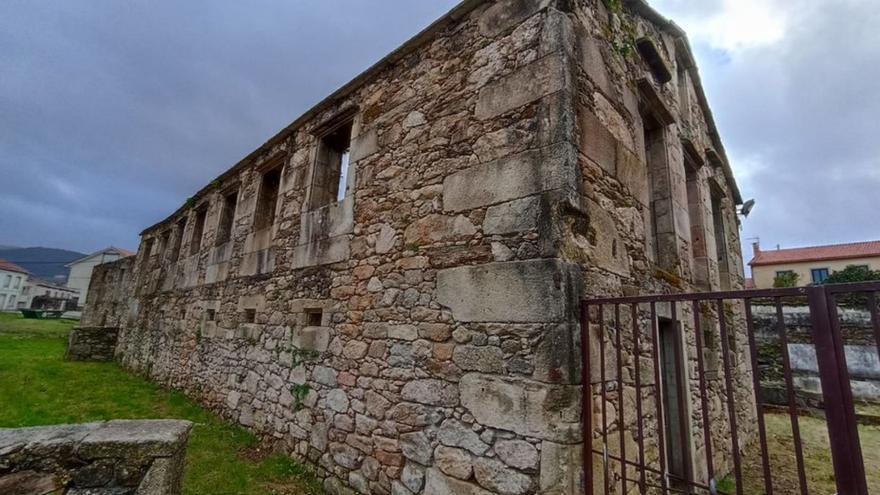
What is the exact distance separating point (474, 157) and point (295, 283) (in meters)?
3.03

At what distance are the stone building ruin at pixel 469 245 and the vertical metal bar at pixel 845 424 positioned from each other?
3.89 feet

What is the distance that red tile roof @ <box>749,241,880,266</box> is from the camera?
27984 millimetres

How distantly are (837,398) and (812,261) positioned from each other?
127ft

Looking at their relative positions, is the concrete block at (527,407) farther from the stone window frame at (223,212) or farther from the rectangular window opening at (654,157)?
the stone window frame at (223,212)

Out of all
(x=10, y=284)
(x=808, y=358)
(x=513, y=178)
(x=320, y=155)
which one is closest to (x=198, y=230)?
(x=320, y=155)

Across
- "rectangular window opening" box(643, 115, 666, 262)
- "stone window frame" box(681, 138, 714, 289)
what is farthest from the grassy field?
"rectangular window opening" box(643, 115, 666, 262)

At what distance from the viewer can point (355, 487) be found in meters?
3.63

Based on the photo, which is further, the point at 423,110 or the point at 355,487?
the point at 423,110

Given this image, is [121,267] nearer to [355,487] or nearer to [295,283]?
[295,283]

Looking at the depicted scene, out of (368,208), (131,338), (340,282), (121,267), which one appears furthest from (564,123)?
(121,267)

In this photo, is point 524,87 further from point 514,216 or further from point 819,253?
point 819,253

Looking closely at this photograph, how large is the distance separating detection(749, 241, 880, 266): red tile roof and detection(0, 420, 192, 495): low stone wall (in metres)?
39.6

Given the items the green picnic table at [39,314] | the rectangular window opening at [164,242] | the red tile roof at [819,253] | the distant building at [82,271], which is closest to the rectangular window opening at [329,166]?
the rectangular window opening at [164,242]

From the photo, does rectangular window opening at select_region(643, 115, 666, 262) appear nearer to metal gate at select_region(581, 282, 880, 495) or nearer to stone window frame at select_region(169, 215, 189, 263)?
metal gate at select_region(581, 282, 880, 495)
